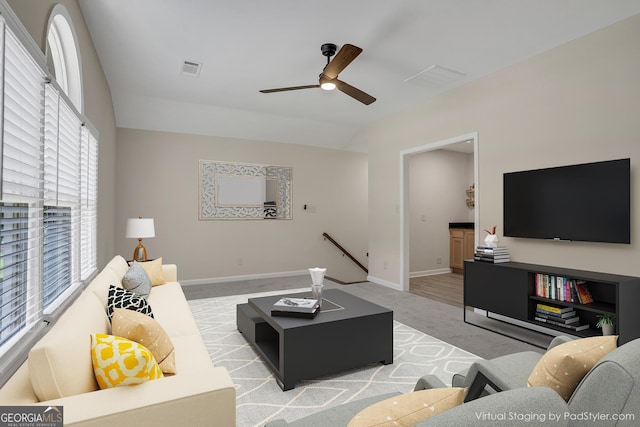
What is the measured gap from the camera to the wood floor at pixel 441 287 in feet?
15.9

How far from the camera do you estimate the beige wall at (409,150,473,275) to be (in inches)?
268

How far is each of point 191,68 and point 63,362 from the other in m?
3.43

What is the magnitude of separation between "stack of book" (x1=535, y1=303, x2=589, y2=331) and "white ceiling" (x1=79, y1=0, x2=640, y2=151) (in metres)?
2.49

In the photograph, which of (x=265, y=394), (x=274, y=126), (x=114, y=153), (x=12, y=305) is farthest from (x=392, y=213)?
(x=12, y=305)

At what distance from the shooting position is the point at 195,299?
4.66 m

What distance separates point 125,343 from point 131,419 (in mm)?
305

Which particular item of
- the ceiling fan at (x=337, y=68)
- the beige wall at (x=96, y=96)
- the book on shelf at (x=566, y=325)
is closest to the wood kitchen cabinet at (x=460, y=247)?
the book on shelf at (x=566, y=325)

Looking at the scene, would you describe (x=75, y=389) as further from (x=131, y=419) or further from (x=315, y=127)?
(x=315, y=127)

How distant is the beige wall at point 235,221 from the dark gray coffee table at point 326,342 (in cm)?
333

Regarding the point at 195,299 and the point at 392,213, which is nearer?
the point at 195,299

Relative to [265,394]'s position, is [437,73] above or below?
above

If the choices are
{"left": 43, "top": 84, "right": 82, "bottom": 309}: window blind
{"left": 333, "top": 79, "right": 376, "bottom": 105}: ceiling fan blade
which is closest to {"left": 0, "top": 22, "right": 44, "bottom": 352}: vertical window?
{"left": 43, "top": 84, "right": 82, "bottom": 309}: window blind

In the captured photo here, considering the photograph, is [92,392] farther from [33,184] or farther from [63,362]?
[33,184]

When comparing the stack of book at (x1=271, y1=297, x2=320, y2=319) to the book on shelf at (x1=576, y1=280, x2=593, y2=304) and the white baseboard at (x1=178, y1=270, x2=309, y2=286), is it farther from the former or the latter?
the white baseboard at (x1=178, y1=270, x2=309, y2=286)
